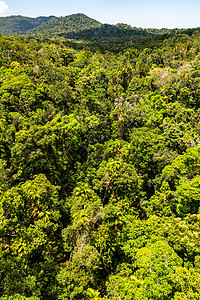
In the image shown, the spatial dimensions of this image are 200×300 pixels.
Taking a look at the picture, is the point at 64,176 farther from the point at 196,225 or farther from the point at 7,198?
the point at 196,225

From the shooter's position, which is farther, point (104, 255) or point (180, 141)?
point (180, 141)

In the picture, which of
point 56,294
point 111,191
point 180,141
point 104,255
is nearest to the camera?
point 56,294

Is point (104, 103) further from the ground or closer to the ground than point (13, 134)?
further from the ground

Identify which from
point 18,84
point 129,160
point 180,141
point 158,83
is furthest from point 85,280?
point 158,83

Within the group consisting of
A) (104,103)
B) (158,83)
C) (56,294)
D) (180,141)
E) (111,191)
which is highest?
(158,83)

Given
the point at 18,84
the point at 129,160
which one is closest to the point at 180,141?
the point at 129,160

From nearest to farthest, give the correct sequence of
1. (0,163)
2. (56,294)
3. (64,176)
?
(56,294)
(0,163)
(64,176)
